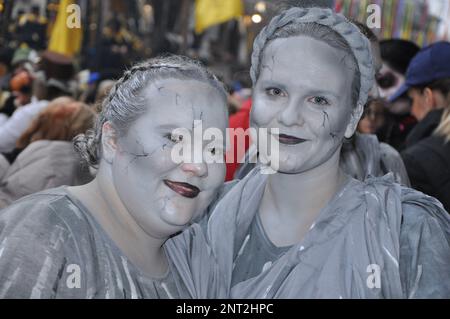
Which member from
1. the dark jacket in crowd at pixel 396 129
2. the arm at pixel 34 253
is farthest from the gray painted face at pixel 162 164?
the dark jacket in crowd at pixel 396 129

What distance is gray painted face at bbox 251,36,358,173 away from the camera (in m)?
2.51

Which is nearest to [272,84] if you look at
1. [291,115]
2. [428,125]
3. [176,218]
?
[291,115]

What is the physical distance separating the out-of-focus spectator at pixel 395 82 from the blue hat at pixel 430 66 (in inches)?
17.4

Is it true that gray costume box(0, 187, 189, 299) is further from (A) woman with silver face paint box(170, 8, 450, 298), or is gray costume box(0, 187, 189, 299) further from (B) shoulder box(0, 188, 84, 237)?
(A) woman with silver face paint box(170, 8, 450, 298)

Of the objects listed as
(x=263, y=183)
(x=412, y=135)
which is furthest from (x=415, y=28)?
(x=263, y=183)

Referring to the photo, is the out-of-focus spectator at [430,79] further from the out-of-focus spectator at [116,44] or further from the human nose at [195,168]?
the out-of-focus spectator at [116,44]

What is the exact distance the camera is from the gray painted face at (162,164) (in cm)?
217

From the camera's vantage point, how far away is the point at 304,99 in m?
2.51

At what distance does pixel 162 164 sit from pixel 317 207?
2.38 feet

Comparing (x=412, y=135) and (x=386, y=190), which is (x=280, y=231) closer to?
(x=386, y=190)

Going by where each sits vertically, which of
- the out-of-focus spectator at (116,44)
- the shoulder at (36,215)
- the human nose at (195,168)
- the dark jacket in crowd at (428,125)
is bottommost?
the out-of-focus spectator at (116,44)

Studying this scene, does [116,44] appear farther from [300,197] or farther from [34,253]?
[34,253]

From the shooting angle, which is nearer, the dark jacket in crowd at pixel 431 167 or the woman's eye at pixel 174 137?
the woman's eye at pixel 174 137
